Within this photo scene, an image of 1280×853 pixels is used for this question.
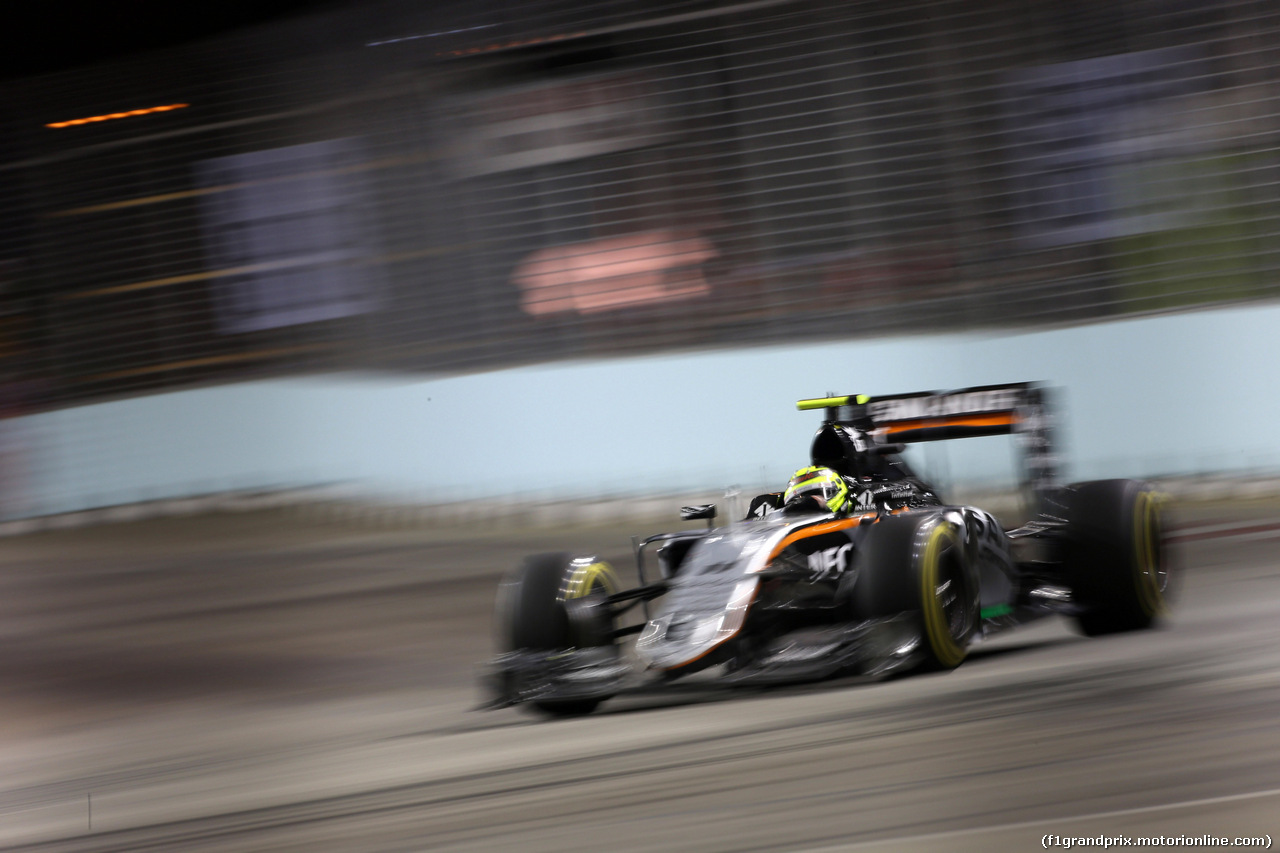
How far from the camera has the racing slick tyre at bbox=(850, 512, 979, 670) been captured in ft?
21.8

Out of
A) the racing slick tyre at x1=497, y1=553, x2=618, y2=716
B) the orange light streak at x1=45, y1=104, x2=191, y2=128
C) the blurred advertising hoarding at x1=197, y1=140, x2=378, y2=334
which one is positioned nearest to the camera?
the racing slick tyre at x1=497, y1=553, x2=618, y2=716

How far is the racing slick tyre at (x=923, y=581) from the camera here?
664 centimetres

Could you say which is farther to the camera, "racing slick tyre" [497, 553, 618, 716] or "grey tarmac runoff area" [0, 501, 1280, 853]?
"racing slick tyre" [497, 553, 618, 716]

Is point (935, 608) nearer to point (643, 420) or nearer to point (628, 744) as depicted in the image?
point (628, 744)

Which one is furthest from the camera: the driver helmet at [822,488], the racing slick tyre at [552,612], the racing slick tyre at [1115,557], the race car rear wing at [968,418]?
the race car rear wing at [968,418]

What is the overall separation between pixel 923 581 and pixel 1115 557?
1.63 metres

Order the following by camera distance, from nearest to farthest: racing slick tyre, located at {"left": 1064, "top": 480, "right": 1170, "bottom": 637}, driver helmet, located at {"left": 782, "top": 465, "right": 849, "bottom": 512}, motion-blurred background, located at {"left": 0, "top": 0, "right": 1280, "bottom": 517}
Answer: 1. driver helmet, located at {"left": 782, "top": 465, "right": 849, "bottom": 512}
2. racing slick tyre, located at {"left": 1064, "top": 480, "right": 1170, "bottom": 637}
3. motion-blurred background, located at {"left": 0, "top": 0, "right": 1280, "bottom": 517}

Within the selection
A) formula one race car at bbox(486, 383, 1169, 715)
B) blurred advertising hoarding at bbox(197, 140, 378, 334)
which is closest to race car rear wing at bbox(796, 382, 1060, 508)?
formula one race car at bbox(486, 383, 1169, 715)

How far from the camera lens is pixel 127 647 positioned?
1084 centimetres

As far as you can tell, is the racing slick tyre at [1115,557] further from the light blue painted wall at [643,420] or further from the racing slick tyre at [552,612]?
the light blue painted wall at [643,420]

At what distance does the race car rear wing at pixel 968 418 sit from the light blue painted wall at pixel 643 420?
175 inches

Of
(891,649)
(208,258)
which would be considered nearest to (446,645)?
(891,649)

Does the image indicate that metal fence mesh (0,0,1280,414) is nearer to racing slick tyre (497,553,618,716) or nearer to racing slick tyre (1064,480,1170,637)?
racing slick tyre (1064,480,1170,637)

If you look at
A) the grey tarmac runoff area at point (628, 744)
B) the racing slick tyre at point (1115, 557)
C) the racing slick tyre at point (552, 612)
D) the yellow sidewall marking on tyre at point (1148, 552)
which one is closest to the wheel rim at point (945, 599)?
the grey tarmac runoff area at point (628, 744)
